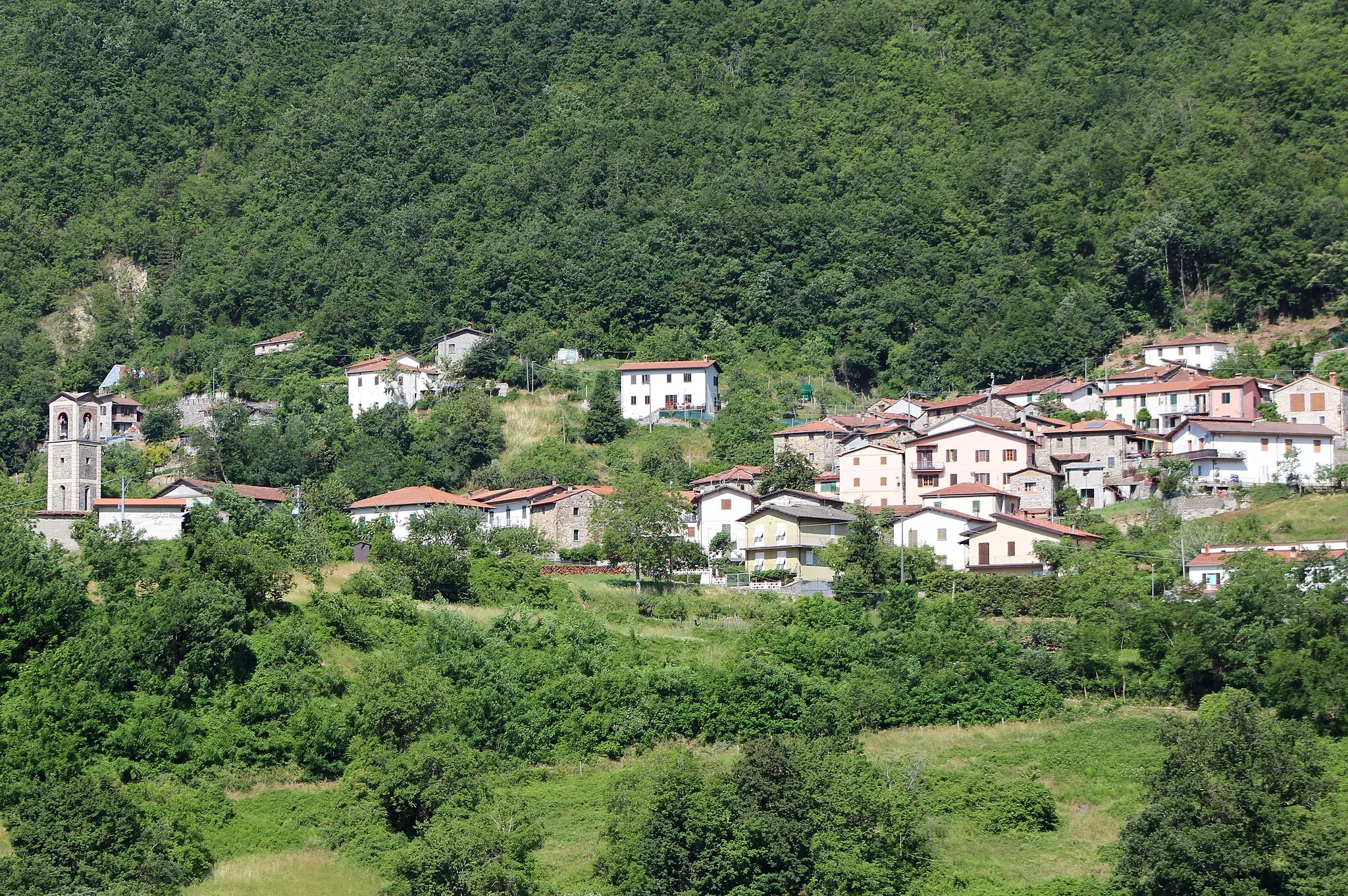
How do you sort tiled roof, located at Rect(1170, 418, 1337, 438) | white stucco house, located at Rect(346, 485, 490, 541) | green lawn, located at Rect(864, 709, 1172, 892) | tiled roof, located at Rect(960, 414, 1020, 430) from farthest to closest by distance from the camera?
tiled roof, located at Rect(960, 414, 1020, 430), white stucco house, located at Rect(346, 485, 490, 541), tiled roof, located at Rect(1170, 418, 1337, 438), green lawn, located at Rect(864, 709, 1172, 892)

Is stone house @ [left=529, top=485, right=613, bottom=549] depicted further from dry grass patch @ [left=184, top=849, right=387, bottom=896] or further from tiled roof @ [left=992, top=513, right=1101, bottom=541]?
dry grass patch @ [left=184, top=849, right=387, bottom=896]

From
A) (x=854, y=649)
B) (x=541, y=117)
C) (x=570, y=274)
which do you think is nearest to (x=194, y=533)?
(x=854, y=649)

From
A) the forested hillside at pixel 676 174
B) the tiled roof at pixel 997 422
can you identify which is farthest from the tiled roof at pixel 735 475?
the forested hillside at pixel 676 174

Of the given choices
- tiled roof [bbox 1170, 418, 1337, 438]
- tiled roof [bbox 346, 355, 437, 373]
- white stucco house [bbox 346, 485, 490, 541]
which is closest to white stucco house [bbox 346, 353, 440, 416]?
tiled roof [bbox 346, 355, 437, 373]

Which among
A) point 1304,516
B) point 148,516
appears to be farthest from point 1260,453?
point 148,516

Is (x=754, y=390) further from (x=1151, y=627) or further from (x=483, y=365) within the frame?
(x=1151, y=627)

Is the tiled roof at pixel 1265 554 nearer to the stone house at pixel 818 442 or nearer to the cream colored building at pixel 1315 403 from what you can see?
the cream colored building at pixel 1315 403
